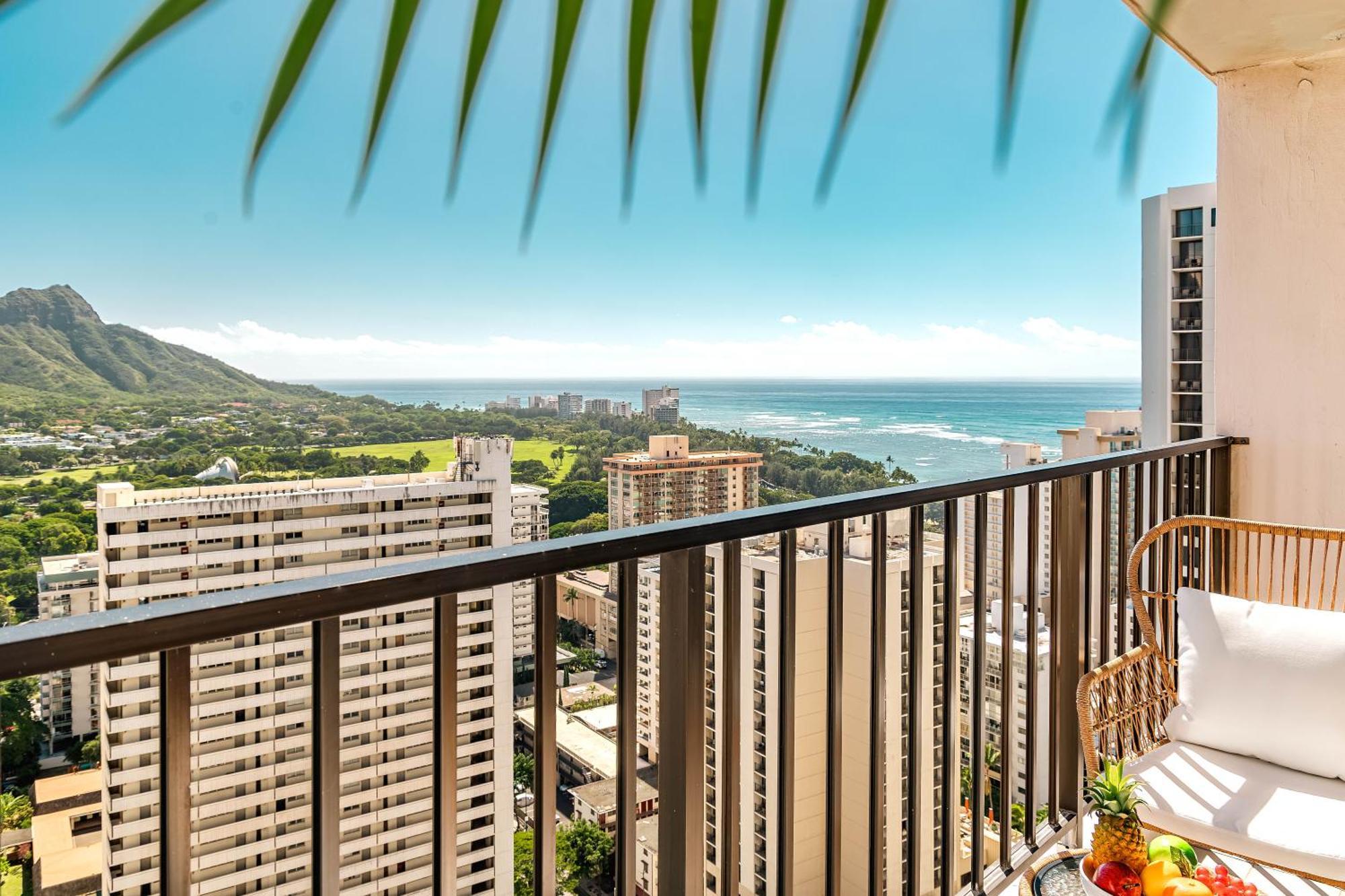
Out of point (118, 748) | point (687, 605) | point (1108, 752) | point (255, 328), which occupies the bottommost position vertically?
point (118, 748)

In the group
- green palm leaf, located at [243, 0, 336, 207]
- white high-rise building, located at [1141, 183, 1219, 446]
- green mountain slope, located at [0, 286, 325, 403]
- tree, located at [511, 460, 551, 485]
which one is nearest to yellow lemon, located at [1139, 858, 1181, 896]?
green palm leaf, located at [243, 0, 336, 207]

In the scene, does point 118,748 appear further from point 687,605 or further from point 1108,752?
point 1108,752

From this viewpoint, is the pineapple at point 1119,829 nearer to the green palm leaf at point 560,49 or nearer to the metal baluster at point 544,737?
the metal baluster at point 544,737

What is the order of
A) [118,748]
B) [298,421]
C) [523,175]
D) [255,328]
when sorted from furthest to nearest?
[255,328]
[298,421]
[118,748]
[523,175]

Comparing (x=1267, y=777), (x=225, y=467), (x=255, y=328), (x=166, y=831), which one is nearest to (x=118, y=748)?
(x=166, y=831)

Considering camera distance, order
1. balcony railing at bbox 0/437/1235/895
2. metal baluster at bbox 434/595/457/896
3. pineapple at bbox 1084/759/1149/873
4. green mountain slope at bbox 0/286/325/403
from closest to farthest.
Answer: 1. balcony railing at bbox 0/437/1235/895
2. metal baluster at bbox 434/595/457/896
3. pineapple at bbox 1084/759/1149/873
4. green mountain slope at bbox 0/286/325/403

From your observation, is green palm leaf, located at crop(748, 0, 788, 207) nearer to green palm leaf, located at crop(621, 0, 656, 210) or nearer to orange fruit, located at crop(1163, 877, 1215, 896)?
green palm leaf, located at crop(621, 0, 656, 210)
